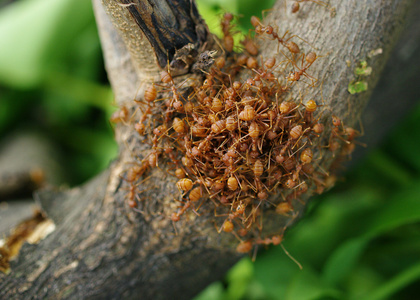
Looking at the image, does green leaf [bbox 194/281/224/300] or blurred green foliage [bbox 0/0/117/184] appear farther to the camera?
blurred green foliage [bbox 0/0/117/184]

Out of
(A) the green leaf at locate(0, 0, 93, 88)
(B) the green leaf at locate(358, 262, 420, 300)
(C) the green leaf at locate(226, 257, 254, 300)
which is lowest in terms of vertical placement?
(C) the green leaf at locate(226, 257, 254, 300)

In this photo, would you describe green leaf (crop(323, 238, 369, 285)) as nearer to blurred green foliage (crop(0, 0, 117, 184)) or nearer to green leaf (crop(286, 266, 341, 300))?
green leaf (crop(286, 266, 341, 300))

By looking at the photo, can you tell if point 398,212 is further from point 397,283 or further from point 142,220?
point 142,220

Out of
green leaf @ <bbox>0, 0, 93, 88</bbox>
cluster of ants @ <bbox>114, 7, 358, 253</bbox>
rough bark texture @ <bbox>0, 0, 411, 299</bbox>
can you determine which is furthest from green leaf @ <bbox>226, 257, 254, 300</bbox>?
green leaf @ <bbox>0, 0, 93, 88</bbox>

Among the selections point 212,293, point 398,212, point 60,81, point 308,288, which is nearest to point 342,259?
point 308,288

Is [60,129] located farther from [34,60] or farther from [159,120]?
[159,120]

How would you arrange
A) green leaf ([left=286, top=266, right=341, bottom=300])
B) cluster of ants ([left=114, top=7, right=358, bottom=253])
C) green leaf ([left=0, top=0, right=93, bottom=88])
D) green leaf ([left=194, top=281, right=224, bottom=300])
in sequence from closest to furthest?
cluster of ants ([left=114, top=7, right=358, bottom=253]), green leaf ([left=286, top=266, right=341, bottom=300]), green leaf ([left=194, top=281, right=224, bottom=300]), green leaf ([left=0, top=0, right=93, bottom=88])

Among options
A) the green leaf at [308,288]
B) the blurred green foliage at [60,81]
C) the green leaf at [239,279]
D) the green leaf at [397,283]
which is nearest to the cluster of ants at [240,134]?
the green leaf at [308,288]
